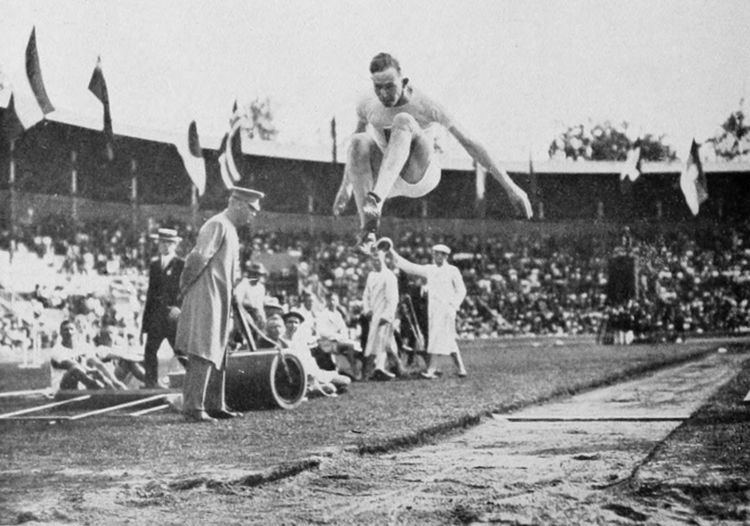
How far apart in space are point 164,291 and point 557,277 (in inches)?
105

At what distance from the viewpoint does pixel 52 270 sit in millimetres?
10766

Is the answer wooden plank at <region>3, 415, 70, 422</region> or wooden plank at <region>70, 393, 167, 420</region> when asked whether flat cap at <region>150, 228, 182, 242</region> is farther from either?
wooden plank at <region>3, 415, 70, 422</region>

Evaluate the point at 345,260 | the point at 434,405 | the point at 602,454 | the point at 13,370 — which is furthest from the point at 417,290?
the point at 13,370

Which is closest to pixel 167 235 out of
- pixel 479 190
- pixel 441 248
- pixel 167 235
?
pixel 167 235

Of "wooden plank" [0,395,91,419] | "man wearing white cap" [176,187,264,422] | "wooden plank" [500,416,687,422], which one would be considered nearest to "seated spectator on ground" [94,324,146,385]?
"wooden plank" [0,395,91,419]

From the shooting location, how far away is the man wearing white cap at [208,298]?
18.6 ft

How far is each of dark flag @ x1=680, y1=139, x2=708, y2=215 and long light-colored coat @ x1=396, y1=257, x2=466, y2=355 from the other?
5.02 feet

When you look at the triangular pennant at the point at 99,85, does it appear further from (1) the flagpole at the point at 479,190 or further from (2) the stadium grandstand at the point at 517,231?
(1) the flagpole at the point at 479,190

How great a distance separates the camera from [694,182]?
5250mm

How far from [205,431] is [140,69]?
2510 millimetres

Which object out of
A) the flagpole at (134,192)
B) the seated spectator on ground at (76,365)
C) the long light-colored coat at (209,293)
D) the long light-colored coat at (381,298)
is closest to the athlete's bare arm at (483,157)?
the long light-colored coat at (209,293)

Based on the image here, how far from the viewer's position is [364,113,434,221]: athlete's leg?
14.2ft

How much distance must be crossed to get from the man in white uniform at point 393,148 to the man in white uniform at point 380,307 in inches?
68.9

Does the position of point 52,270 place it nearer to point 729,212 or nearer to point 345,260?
point 345,260
